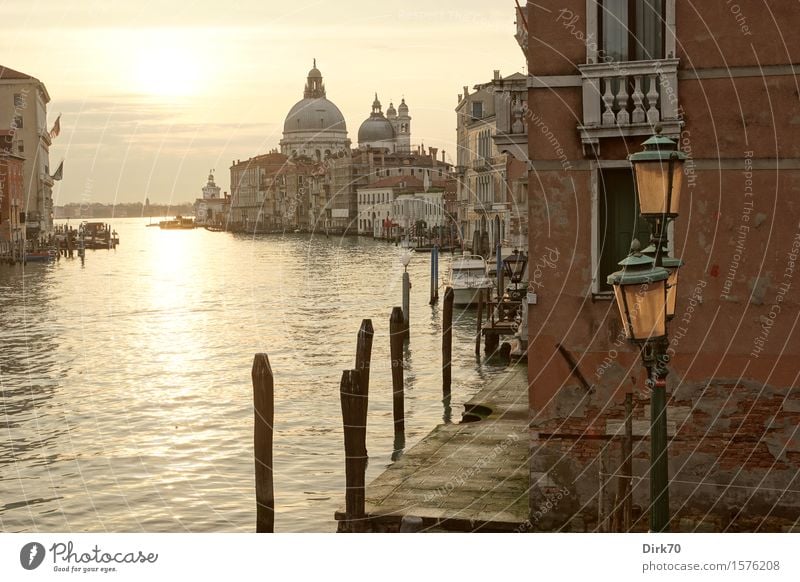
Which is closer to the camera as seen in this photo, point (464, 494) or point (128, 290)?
point (464, 494)

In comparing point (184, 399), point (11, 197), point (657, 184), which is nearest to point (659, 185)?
point (657, 184)

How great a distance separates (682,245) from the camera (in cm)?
864

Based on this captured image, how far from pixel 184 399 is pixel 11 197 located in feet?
136

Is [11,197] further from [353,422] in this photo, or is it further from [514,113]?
[514,113]

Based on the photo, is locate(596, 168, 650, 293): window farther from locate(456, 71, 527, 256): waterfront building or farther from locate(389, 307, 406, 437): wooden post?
locate(456, 71, 527, 256): waterfront building

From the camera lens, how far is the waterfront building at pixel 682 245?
8461 millimetres

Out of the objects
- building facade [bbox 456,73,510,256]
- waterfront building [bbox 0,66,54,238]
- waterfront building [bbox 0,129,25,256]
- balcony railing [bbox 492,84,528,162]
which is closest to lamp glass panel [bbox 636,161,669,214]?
balcony railing [bbox 492,84,528,162]

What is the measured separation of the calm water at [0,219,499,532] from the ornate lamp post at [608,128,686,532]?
6.22m

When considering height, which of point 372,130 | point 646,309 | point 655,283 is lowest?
point 646,309

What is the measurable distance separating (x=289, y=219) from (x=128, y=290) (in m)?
81.4

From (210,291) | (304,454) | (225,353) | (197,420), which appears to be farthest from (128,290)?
(304,454)

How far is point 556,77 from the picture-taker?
8633 mm

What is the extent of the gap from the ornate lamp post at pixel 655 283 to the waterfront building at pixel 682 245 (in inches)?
96.5

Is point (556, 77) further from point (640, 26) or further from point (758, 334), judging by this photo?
point (758, 334)
